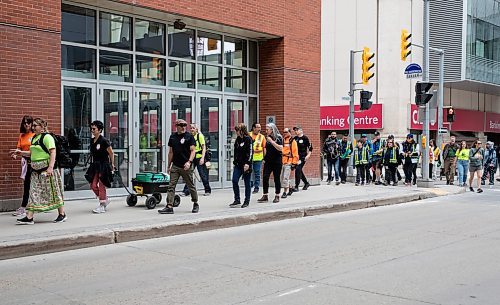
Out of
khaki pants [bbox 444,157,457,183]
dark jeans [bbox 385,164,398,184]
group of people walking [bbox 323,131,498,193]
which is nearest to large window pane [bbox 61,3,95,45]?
group of people walking [bbox 323,131,498,193]

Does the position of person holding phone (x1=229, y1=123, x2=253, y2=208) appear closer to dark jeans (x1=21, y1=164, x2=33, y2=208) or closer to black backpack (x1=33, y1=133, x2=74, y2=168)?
black backpack (x1=33, y1=133, x2=74, y2=168)

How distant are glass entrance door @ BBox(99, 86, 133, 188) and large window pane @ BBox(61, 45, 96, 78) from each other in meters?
0.56

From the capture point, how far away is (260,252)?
332 inches

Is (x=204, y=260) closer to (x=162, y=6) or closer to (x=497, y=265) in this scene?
(x=497, y=265)

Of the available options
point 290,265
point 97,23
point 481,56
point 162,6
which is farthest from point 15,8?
point 481,56

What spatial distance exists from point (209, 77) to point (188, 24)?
1.71m

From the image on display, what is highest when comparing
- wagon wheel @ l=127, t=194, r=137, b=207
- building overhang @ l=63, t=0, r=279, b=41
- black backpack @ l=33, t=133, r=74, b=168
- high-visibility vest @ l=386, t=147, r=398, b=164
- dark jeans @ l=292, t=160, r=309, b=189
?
building overhang @ l=63, t=0, r=279, b=41

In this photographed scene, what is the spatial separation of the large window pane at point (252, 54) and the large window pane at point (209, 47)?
1194mm

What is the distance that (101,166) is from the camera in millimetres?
10945

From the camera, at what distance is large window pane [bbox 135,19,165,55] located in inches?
569

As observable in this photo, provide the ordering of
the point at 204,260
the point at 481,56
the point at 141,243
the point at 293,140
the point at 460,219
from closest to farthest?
the point at 204,260, the point at 141,243, the point at 460,219, the point at 293,140, the point at 481,56

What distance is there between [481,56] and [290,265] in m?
32.6

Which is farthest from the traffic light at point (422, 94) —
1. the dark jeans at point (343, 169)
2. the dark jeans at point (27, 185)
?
the dark jeans at point (27, 185)

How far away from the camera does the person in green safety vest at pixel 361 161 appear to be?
1944 centimetres
